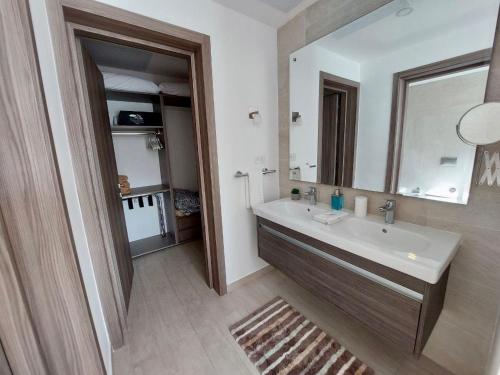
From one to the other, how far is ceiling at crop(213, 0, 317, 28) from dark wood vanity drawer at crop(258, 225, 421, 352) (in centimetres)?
180

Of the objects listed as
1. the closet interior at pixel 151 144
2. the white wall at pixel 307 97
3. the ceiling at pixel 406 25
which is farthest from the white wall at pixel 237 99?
the closet interior at pixel 151 144

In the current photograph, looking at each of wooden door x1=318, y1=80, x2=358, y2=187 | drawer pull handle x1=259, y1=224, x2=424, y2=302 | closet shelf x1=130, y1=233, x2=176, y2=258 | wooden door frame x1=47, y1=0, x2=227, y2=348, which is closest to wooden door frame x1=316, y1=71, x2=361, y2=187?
wooden door x1=318, y1=80, x2=358, y2=187

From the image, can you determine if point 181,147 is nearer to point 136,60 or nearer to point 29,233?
point 136,60

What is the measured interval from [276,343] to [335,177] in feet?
4.28

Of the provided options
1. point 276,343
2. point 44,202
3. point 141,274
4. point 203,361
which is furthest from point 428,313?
point 141,274

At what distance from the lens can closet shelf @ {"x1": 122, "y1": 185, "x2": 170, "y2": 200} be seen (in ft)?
8.20

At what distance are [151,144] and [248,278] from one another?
2.10 m

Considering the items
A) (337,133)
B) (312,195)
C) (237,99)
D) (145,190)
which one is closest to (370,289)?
(312,195)

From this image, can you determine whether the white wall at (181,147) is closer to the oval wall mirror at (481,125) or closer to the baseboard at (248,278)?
the baseboard at (248,278)

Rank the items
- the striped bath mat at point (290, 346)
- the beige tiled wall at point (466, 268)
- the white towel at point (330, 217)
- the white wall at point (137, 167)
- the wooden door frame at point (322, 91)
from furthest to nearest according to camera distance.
A: 1. the white wall at point (137, 167)
2. the wooden door frame at point (322, 91)
3. the white towel at point (330, 217)
4. the striped bath mat at point (290, 346)
5. the beige tiled wall at point (466, 268)

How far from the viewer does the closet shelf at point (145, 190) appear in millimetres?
2500

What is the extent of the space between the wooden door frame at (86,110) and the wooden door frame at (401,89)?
4.08 ft

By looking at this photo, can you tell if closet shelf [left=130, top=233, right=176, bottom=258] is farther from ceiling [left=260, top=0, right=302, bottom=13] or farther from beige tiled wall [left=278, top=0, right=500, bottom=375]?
ceiling [left=260, top=0, right=302, bottom=13]

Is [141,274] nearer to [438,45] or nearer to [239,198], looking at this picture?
[239,198]
